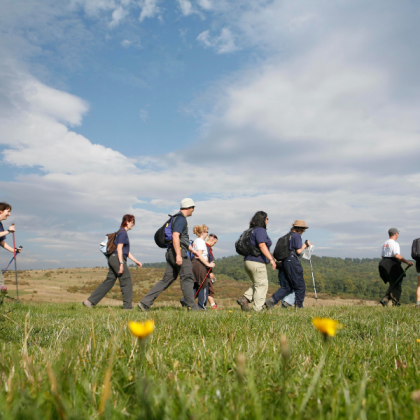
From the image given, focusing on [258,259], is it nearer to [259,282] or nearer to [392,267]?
[259,282]

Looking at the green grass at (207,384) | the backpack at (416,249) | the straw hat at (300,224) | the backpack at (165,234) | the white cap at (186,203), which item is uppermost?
the white cap at (186,203)

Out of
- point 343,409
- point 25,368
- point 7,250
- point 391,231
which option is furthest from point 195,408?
point 391,231

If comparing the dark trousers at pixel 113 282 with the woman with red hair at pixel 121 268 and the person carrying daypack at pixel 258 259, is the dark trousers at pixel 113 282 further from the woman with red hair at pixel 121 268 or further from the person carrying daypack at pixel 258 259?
the person carrying daypack at pixel 258 259

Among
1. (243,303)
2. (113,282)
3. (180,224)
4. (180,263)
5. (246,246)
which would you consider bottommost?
(243,303)

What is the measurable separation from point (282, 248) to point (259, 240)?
2118 mm

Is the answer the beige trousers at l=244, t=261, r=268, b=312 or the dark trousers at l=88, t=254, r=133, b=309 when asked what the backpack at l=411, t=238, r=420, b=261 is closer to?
the beige trousers at l=244, t=261, r=268, b=312

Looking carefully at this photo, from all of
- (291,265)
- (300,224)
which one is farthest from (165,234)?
(300,224)

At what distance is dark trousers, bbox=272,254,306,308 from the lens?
376 inches

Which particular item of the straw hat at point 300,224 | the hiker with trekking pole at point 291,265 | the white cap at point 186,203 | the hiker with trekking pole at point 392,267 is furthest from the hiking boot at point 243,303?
the hiker with trekking pole at point 392,267

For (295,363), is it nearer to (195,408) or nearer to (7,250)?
(195,408)

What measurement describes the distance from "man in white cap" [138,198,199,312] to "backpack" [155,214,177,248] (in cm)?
9

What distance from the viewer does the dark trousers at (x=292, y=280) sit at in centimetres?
955

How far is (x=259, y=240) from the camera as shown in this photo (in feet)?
26.0

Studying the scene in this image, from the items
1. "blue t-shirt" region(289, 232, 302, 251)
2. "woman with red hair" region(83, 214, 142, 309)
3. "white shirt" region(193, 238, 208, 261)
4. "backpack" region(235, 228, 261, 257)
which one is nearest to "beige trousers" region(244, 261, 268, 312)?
"backpack" region(235, 228, 261, 257)
